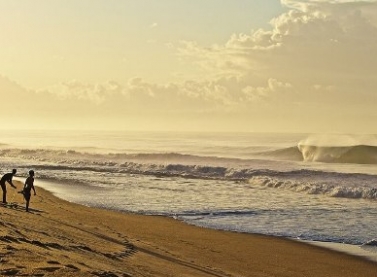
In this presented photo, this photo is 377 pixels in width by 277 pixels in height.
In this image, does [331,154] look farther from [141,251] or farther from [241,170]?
[141,251]

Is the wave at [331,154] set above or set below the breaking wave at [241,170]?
above

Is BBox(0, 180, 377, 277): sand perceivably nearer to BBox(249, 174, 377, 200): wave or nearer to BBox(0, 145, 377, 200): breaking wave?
BBox(249, 174, 377, 200): wave

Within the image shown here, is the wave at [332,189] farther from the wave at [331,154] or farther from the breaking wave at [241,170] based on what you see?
the wave at [331,154]

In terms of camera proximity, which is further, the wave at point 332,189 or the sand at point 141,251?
the wave at point 332,189

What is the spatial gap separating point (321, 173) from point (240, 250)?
31.5 meters

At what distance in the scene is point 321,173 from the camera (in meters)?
45.1

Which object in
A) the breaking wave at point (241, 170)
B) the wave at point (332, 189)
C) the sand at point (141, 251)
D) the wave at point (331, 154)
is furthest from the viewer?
the wave at point (331, 154)

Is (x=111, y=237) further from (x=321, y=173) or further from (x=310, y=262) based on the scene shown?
(x=321, y=173)

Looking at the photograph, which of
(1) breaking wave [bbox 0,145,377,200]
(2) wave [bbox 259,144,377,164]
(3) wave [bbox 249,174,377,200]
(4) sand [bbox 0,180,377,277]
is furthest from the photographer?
(2) wave [bbox 259,144,377,164]

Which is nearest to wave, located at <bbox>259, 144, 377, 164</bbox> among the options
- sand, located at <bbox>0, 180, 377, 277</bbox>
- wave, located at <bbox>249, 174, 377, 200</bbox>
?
wave, located at <bbox>249, 174, 377, 200</bbox>

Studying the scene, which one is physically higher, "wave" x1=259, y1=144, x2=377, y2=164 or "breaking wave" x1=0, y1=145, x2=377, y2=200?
"wave" x1=259, y1=144, x2=377, y2=164

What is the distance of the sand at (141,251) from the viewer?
9039 mm

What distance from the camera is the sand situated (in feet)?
29.7

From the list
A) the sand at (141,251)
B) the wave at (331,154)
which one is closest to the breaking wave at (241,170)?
the wave at (331,154)
